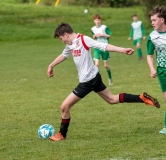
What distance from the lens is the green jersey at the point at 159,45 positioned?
24.4 feet

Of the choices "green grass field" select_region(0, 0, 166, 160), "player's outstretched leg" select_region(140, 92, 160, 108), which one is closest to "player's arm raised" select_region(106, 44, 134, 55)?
"player's outstretched leg" select_region(140, 92, 160, 108)

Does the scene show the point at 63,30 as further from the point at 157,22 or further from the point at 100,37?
the point at 100,37

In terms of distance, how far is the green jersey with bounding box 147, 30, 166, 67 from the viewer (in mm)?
7426

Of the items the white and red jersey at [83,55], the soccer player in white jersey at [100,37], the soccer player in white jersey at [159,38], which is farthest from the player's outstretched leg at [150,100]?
the soccer player in white jersey at [100,37]

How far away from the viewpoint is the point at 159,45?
24.5 ft

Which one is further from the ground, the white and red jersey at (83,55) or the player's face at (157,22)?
the player's face at (157,22)

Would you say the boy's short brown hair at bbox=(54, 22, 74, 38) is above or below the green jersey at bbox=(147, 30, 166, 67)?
above

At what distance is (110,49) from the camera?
727cm

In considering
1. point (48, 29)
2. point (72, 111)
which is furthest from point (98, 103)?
point (48, 29)

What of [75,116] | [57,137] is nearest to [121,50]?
[57,137]

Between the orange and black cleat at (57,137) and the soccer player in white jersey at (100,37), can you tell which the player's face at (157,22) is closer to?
the orange and black cleat at (57,137)

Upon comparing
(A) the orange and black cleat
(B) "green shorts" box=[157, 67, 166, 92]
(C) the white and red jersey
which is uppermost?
(C) the white and red jersey

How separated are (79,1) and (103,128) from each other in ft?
130

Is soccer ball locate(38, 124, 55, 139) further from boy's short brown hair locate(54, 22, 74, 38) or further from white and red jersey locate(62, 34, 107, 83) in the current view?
boy's short brown hair locate(54, 22, 74, 38)
